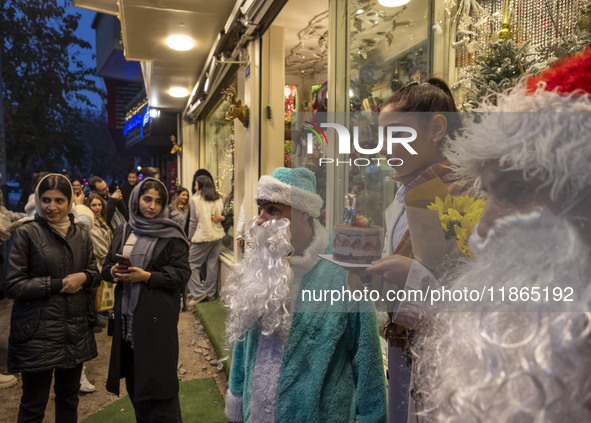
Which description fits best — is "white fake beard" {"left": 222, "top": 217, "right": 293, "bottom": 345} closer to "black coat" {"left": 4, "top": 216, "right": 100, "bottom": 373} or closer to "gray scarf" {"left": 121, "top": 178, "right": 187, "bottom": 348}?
"gray scarf" {"left": 121, "top": 178, "right": 187, "bottom": 348}

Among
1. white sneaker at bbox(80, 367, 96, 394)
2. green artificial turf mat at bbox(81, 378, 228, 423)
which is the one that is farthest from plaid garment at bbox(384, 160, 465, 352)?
white sneaker at bbox(80, 367, 96, 394)

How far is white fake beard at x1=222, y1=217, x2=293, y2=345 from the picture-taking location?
57.4 inches

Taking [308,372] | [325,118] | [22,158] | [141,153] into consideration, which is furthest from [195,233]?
[141,153]

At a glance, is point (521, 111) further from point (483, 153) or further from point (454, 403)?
point (454, 403)

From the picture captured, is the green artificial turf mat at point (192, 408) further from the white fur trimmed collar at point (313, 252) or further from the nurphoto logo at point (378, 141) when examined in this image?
the nurphoto logo at point (378, 141)

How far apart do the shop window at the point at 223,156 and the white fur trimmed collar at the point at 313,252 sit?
4181 millimetres

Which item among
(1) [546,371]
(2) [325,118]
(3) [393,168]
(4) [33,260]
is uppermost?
(2) [325,118]

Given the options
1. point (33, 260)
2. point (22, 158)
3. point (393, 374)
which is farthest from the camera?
point (22, 158)

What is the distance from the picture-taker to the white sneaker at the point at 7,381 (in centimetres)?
348

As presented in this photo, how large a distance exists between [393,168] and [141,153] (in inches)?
681

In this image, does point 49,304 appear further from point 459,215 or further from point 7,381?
point 459,215

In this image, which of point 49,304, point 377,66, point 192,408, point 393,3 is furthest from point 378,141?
point 192,408

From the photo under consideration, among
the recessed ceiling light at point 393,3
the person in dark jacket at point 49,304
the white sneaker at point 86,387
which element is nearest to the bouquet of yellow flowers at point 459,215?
the recessed ceiling light at point 393,3

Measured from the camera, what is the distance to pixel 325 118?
3.10 feet
